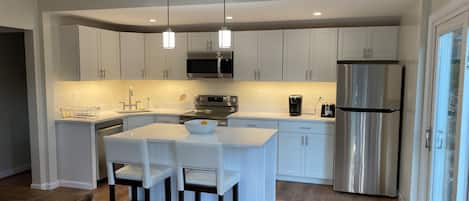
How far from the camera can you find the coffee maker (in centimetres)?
502

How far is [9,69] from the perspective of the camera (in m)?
5.16

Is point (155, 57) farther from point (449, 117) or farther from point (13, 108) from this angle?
point (449, 117)

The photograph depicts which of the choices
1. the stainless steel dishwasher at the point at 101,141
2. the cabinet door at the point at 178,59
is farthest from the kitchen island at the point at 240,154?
the cabinet door at the point at 178,59

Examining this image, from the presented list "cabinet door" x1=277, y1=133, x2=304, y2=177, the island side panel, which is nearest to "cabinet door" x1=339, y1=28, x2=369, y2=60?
"cabinet door" x1=277, y1=133, x2=304, y2=177

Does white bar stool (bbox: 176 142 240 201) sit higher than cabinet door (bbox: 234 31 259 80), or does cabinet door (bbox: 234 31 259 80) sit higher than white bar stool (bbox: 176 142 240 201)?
cabinet door (bbox: 234 31 259 80)

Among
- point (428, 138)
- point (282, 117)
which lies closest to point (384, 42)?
point (282, 117)

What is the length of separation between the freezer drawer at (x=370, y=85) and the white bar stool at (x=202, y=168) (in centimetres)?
202

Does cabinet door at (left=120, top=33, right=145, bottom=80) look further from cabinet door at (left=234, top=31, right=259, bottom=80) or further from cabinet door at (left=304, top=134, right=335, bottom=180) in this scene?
cabinet door at (left=304, top=134, right=335, bottom=180)

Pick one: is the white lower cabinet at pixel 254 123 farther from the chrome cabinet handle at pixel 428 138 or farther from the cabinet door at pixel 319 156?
the chrome cabinet handle at pixel 428 138

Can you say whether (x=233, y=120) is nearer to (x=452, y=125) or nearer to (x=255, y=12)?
(x=255, y=12)

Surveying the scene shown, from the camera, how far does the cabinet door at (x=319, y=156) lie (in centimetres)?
462

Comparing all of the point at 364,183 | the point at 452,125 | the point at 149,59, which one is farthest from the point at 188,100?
the point at 452,125

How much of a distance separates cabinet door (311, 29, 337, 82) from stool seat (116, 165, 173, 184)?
259 centimetres

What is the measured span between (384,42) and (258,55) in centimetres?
170
